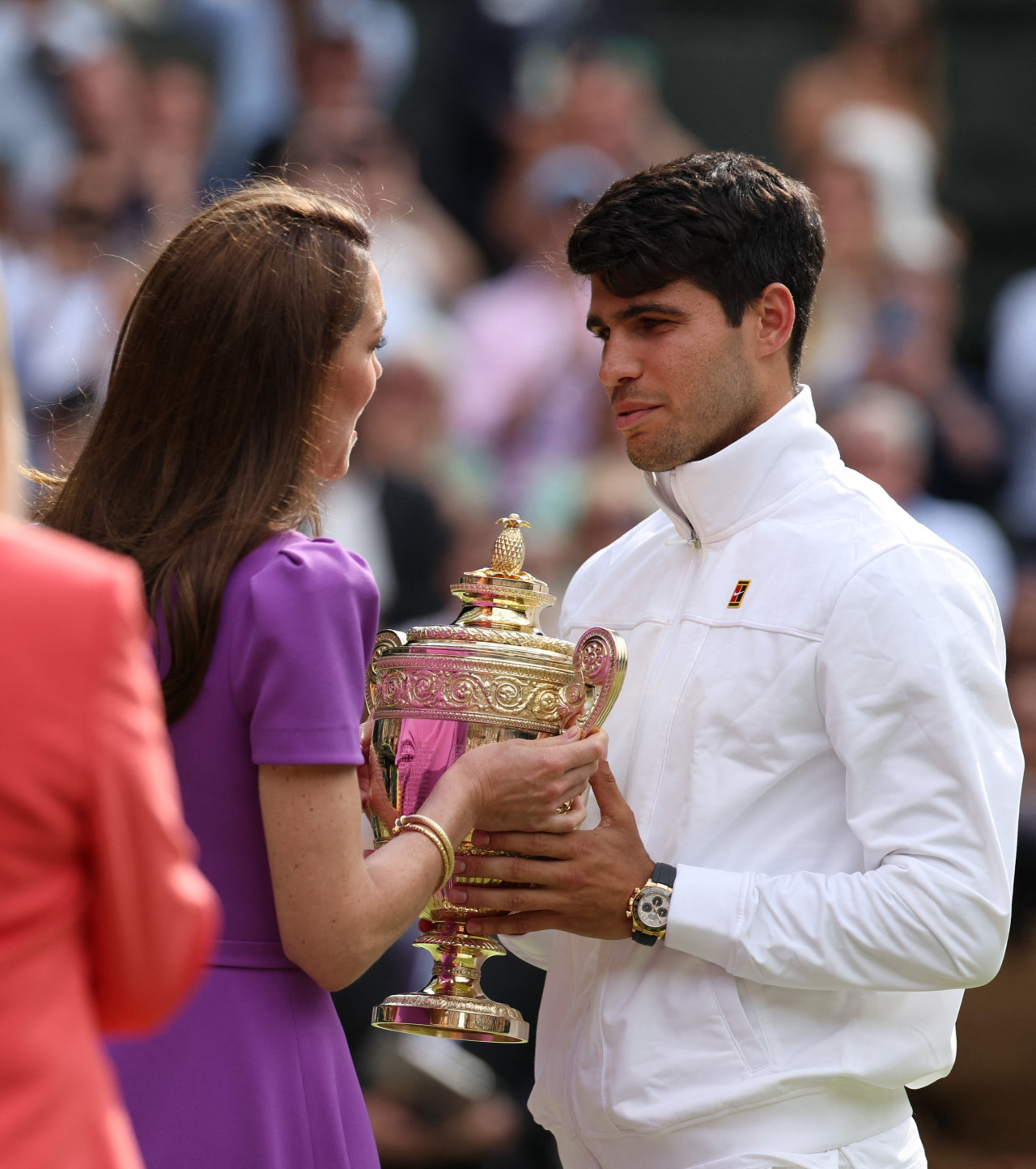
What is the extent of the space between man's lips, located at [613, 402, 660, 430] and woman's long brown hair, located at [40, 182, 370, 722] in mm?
849

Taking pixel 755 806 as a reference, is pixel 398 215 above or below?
above

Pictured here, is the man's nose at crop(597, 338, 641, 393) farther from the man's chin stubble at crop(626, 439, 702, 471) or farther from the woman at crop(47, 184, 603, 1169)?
the woman at crop(47, 184, 603, 1169)

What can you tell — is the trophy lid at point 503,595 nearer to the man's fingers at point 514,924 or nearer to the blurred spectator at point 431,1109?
the man's fingers at point 514,924

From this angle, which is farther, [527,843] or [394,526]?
[394,526]

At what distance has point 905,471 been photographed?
6898mm

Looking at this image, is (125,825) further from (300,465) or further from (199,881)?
(300,465)

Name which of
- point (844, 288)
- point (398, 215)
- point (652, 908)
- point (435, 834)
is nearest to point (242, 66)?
point (398, 215)

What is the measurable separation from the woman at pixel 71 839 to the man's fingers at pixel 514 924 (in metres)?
1.28

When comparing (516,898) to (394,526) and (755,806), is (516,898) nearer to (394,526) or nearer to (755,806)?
(755,806)

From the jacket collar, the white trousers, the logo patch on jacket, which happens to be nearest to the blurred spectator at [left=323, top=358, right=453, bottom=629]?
the jacket collar

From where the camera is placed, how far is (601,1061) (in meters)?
2.66

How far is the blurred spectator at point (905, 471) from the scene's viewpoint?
681cm

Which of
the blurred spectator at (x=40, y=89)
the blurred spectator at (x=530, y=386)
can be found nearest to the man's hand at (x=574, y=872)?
the blurred spectator at (x=530, y=386)

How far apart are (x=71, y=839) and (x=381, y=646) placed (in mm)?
1363
